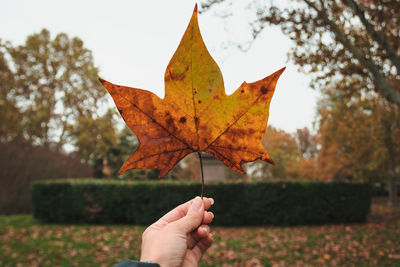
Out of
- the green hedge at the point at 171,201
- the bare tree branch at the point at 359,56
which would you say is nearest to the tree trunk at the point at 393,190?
the green hedge at the point at 171,201

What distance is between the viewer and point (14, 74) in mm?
18656

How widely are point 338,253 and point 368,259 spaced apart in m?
0.60

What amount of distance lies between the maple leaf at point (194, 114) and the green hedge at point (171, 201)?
8.69 metres

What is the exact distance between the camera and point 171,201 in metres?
9.61

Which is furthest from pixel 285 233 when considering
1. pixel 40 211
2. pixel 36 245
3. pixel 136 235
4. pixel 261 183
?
pixel 40 211

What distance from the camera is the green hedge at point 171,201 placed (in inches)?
380

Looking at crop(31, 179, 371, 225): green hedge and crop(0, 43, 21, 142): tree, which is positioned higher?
crop(0, 43, 21, 142): tree

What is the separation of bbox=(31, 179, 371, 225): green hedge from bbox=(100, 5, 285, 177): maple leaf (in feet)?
28.5

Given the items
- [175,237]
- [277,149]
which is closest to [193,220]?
[175,237]

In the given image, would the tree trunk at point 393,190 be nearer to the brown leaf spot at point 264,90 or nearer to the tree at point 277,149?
the tree at point 277,149

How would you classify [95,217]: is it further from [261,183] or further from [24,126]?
[24,126]

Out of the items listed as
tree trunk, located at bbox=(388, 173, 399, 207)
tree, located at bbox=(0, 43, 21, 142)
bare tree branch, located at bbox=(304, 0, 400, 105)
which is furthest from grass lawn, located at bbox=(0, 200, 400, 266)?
tree, located at bbox=(0, 43, 21, 142)

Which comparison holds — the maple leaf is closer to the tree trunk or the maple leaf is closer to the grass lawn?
the grass lawn

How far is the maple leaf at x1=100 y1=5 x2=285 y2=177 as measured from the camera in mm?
927
